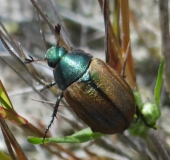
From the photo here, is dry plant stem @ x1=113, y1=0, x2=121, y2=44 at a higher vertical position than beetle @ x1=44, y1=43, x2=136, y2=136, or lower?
higher

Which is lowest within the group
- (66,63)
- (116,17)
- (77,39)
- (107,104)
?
(77,39)

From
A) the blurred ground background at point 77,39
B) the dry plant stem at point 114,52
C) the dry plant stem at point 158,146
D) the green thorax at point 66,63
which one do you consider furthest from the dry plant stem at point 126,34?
the blurred ground background at point 77,39

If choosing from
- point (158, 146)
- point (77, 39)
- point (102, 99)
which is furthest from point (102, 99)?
point (77, 39)

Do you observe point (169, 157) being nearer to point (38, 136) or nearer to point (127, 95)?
point (127, 95)

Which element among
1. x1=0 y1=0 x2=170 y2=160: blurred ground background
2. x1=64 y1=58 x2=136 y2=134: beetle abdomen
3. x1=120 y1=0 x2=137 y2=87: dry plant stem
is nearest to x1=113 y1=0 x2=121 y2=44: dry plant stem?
x1=120 y1=0 x2=137 y2=87: dry plant stem

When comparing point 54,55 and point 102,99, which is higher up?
point 54,55

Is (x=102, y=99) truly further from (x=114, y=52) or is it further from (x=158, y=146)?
(x=158, y=146)

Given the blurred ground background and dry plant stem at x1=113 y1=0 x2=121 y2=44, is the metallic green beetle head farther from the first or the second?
the blurred ground background
